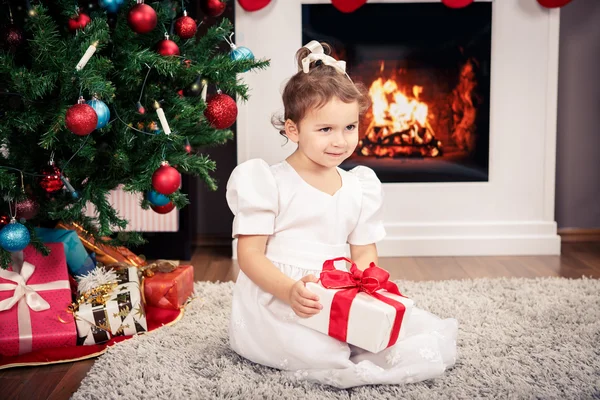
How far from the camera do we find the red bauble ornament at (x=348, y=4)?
3.12 metres

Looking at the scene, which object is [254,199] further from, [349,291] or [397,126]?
[397,126]

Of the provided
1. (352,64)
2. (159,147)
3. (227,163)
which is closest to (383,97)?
(352,64)

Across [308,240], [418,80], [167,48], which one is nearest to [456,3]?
[418,80]

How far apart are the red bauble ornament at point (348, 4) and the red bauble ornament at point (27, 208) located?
1787 millimetres

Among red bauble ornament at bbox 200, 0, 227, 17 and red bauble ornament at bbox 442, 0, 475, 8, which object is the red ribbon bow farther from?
red bauble ornament at bbox 442, 0, 475, 8

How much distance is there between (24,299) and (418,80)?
2.15 meters

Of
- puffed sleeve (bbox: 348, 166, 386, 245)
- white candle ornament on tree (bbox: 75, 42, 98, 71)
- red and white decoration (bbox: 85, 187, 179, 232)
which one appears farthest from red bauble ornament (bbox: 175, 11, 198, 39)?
red and white decoration (bbox: 85, 187, 179, 232)

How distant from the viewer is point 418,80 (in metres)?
3.31

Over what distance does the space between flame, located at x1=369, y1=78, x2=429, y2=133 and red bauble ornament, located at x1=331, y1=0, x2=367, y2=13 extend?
0.38m

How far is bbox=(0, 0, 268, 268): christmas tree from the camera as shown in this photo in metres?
1.79

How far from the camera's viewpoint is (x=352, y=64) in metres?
3.30

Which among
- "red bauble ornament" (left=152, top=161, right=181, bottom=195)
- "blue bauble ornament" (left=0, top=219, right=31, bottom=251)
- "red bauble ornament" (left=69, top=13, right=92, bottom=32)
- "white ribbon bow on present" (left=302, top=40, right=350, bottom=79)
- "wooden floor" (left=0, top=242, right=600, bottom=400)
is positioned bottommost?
"wooden floor" (left=0, top=242, right=600, bottom=400)

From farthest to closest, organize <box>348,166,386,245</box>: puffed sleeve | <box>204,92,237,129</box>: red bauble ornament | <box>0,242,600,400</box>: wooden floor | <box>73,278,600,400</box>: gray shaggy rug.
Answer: <box>0,242,600,400</box>: wooden floor
<box>204,92,237,129</box>: red bauble ornament
<box>348,166,386,245</box>: puffed sleeve
<box>73,278,600,400</box>: gray shaggy rug

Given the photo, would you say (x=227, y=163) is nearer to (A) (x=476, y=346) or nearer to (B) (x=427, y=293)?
(B) (x=427, y=293)
